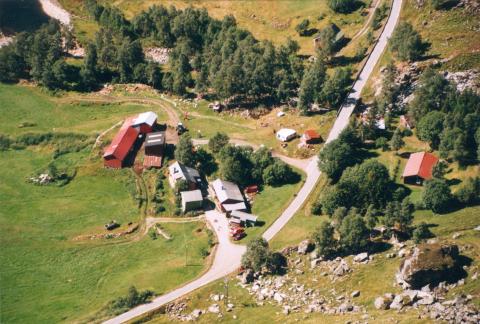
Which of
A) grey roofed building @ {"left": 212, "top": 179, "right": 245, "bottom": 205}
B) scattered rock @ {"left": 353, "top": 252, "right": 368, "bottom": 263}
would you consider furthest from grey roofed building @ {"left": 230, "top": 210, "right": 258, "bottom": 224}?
scattered rock @ {"left": 353, "top": 252, "right": 368, "bottom": 263}

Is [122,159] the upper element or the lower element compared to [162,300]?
upper

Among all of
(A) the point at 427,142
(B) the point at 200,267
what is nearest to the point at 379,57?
(A) the point at 427,142

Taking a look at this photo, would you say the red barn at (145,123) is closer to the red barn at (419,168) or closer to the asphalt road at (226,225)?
the asphalt road at (226,225)

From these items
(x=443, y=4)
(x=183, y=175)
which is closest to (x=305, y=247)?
(x=183, y=175)

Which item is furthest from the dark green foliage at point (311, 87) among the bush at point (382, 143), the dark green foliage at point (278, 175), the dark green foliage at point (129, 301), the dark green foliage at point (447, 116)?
the dark green foliage at point (129, 301)

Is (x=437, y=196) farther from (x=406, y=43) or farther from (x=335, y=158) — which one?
(x=406, y=43)

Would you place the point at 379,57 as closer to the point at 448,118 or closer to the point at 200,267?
the point at 448,118

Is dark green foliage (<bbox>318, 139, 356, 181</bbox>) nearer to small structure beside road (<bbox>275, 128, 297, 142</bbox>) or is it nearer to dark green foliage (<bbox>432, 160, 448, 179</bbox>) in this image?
small structure beside road (<bbox>275, 128, 297, 142</bbox>)
